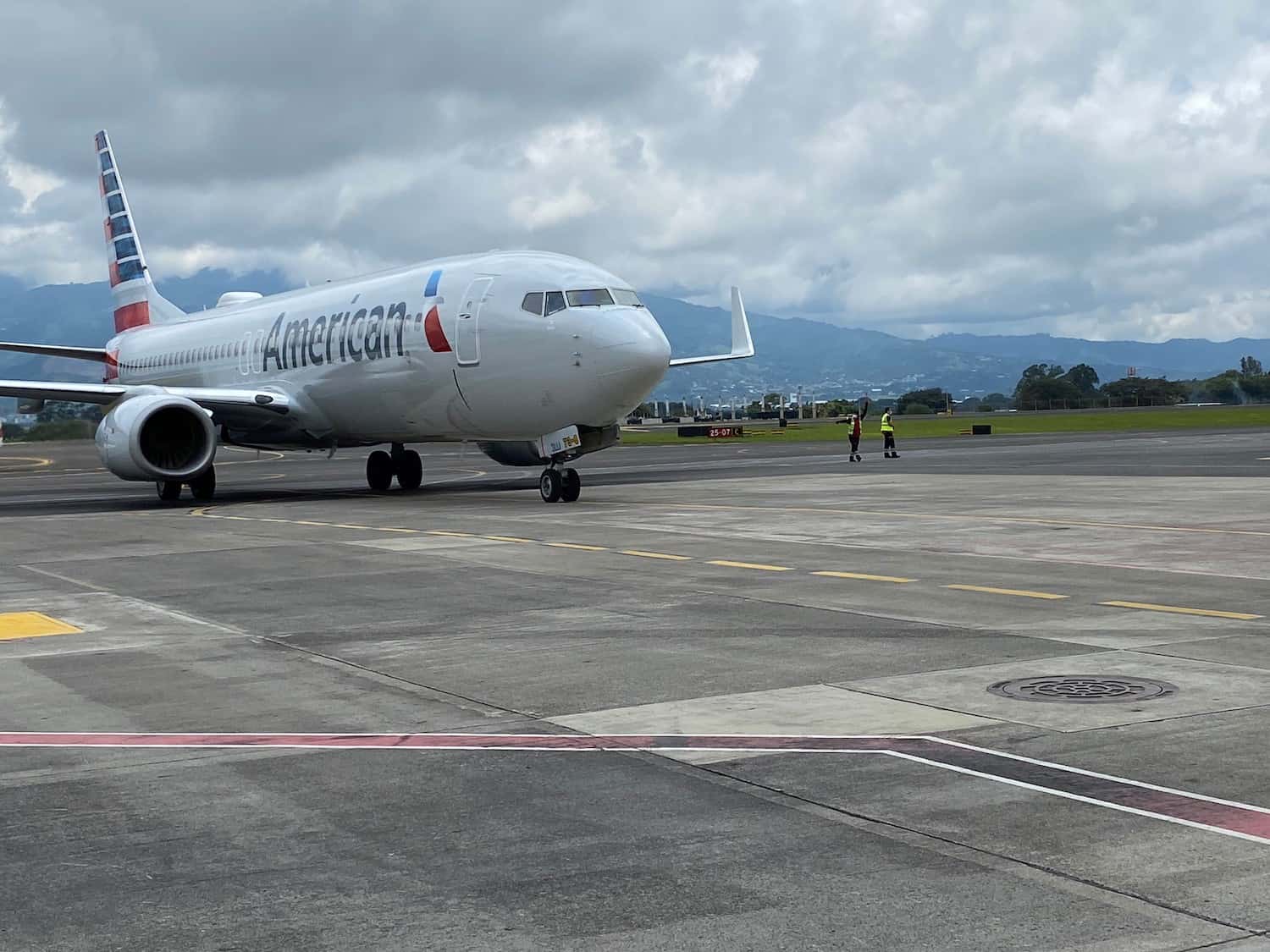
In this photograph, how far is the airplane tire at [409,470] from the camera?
119 ft

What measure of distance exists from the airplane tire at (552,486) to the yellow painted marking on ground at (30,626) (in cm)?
1481

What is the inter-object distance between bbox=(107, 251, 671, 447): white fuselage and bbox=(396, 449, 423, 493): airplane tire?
1.58m

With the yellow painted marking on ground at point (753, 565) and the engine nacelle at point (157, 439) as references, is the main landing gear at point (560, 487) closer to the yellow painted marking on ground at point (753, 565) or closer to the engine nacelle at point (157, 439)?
the engine nacelle at point (157, 439)

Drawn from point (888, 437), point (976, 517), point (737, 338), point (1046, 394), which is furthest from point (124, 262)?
point (1046, 394)

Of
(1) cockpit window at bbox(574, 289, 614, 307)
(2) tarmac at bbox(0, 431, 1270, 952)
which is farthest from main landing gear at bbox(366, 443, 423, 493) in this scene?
(2) tarmac at bbox(0, 431, 1270, 952)

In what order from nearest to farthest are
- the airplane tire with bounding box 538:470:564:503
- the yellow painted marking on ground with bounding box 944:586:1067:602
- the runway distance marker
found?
the runway distance marker, the yellow painted marking on ground with bounding box 944:586:1067:602, the airplane tire with bounding box 538:470:564:503

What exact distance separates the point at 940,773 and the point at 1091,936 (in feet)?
7.08

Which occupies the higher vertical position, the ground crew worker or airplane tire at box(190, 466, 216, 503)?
the ground crew worker

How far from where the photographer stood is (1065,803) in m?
6.43

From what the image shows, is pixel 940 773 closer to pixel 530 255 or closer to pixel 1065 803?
pixel 1065 803

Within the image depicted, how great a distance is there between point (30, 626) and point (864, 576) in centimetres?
774

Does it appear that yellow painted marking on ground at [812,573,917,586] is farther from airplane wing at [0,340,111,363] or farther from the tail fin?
the tail fin

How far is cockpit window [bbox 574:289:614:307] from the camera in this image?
27.9 metres

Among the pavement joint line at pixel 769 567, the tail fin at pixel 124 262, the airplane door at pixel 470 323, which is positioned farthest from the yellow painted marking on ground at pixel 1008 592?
the tail fin at pixel 124 262
